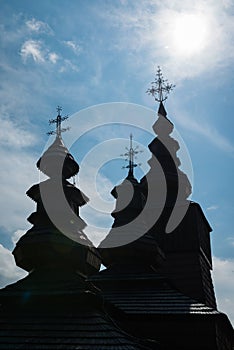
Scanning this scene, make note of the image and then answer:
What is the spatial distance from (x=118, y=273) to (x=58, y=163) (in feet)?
20.0

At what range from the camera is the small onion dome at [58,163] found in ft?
74.0

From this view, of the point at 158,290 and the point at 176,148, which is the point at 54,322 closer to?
the point at 158,290

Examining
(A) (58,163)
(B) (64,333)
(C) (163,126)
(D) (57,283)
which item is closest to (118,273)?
(D) (57,283)

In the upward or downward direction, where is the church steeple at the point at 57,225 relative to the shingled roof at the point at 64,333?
upward

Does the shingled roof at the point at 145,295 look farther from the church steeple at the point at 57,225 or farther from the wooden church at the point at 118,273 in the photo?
the church steeple at the point at 57,225

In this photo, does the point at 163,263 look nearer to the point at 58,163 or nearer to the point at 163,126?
the point at 58,163

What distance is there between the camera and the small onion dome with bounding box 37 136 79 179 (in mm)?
22547

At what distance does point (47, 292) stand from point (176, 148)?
55.0 feet

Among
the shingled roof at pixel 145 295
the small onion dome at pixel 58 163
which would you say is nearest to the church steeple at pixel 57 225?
the small onion dome at pixel 58 163

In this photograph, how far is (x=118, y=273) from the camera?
23.3 meters

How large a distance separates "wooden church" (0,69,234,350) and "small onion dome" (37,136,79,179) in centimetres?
5

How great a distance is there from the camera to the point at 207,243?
96.7ft

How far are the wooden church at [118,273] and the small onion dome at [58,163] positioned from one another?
0.05 metres

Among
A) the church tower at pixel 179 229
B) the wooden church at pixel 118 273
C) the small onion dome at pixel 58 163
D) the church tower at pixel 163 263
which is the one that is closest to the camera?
the wooden church at pixel 118 273
